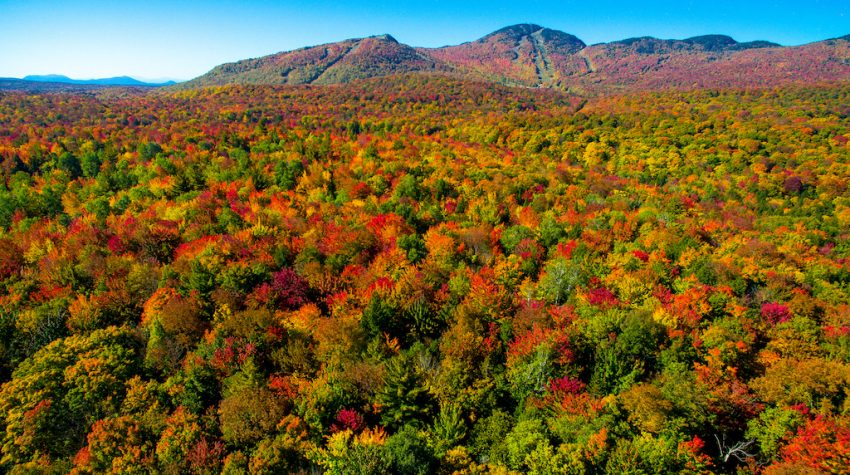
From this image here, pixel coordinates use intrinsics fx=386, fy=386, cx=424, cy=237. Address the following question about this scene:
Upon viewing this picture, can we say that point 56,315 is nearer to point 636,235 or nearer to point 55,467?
point 55,467

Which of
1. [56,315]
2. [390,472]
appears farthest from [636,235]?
[56,315]

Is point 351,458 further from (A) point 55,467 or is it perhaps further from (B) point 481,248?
(B) point 481,248

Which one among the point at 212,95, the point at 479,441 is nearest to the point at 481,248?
the point at 479,441

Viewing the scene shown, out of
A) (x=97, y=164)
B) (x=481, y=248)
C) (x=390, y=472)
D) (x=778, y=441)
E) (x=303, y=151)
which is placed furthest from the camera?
(x=303, y=151)

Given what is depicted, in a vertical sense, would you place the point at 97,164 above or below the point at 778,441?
above

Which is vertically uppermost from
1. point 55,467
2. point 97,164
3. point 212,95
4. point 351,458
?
point 212,95

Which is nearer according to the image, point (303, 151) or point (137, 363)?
point (137, 363)

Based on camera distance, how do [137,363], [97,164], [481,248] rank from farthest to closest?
[97,164] → [481,248] → [137,363]
